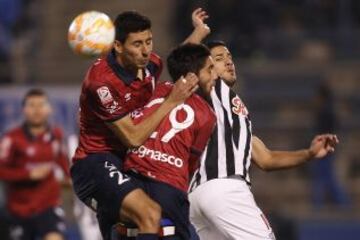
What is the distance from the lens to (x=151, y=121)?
377 inches

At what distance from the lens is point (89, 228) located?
13.8 meters

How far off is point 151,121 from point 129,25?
2.37 feet

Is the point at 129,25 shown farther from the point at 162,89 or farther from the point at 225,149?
the point at 225,149

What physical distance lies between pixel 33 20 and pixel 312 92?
4.41 metres

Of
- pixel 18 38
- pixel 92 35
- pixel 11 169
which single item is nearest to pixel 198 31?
pixel 92 35

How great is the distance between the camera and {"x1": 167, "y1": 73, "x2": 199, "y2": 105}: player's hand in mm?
9586

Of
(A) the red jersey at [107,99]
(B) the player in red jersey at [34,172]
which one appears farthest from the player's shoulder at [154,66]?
(B) the player in red jersey at [34,172]

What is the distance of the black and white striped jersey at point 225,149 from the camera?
10094mm

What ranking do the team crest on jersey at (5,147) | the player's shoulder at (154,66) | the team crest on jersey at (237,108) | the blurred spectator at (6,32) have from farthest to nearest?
the blurred spectator at (6,32)
the team crest on jersey at (5,147)
the team crest on jersey at (237,108)
the player's shoulder at (154,66)

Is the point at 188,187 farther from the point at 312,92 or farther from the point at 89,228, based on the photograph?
the point at 312,92

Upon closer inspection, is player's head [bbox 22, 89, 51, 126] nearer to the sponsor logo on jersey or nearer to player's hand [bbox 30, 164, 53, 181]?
player's hand [bbox 30, 164, 53, 181]

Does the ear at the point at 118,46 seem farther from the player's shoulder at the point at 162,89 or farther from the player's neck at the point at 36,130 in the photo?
the player's neck at the point at 36,130

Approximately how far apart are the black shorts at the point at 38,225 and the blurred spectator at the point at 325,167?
15.5 ft

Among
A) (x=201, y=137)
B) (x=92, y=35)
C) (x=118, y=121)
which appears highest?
(x=92, y=35)
